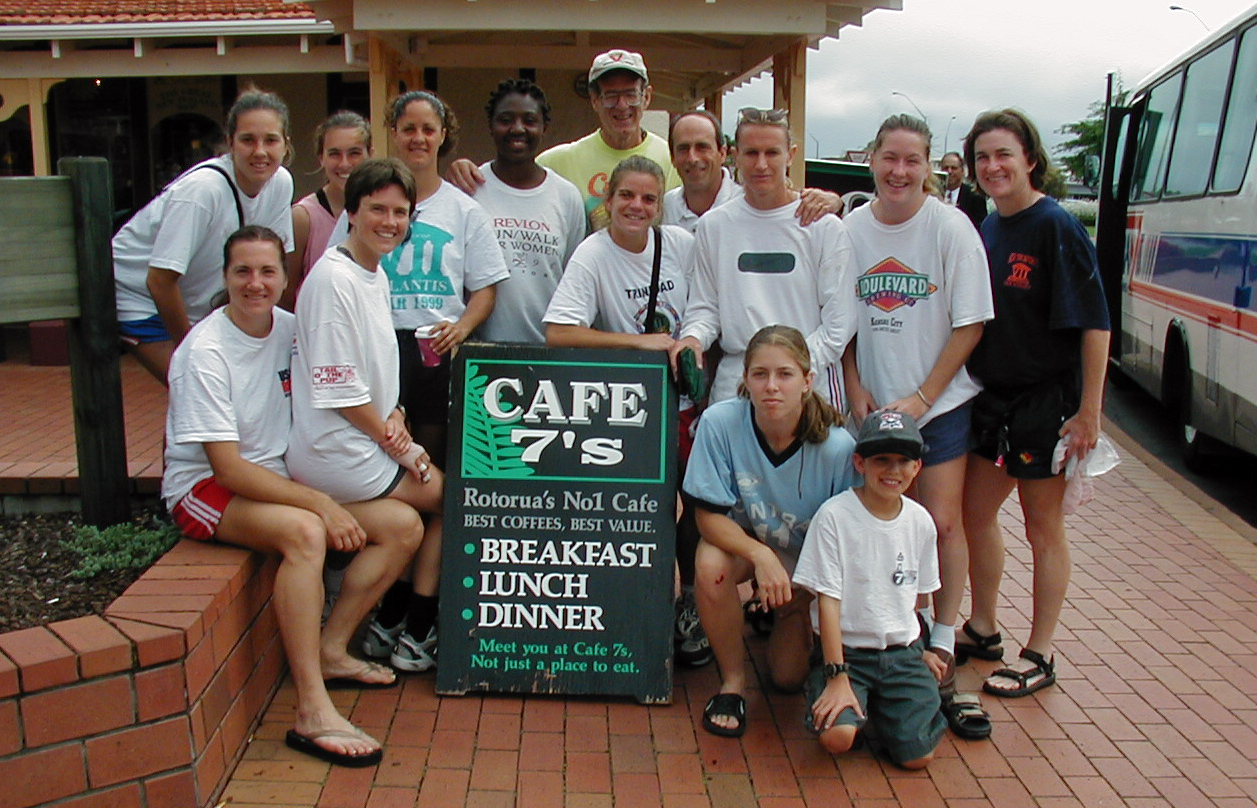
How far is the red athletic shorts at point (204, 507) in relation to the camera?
11.4ft

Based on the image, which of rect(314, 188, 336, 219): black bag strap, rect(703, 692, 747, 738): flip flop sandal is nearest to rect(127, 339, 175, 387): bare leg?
rect(314, 188, 336, 219): black bag strap

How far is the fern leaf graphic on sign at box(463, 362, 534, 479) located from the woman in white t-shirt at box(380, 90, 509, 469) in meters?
0.18

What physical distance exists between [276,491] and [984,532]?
254cm

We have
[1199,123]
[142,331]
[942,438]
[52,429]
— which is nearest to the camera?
[942,438]

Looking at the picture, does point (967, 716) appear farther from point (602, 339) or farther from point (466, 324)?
point (466, 324)

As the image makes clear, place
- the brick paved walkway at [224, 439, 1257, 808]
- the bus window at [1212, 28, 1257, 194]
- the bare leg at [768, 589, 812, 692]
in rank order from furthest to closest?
the bus window at [1212, 28, 1257, 194], the bare leg at [768, 589, 812, 692], the brick paved walkway at [224, 439, 1257, 808]

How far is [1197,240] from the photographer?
7.84 metres

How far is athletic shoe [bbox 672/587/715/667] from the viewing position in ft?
13.5

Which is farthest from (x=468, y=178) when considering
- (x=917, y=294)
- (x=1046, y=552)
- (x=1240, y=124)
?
(x=1240, y=124)

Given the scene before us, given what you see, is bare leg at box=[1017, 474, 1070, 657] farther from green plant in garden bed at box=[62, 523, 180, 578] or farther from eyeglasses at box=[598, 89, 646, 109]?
green plant in garden bed at box=[62, 523, 180, 578]

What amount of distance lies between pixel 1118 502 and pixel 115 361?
5667 mm

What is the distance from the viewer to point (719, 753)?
350 centimetres

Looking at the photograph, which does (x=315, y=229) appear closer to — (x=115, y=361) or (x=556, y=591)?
(x=115, y=361)

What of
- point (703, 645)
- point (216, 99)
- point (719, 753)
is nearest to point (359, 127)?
point (703, 645)
